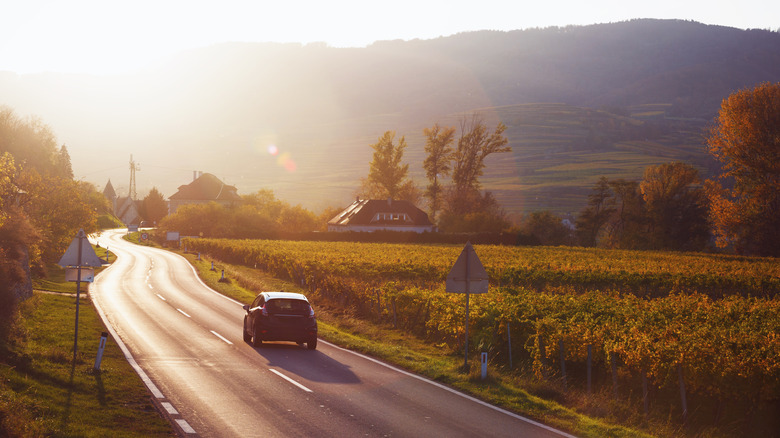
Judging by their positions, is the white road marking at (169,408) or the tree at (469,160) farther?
the tree at (469,160)

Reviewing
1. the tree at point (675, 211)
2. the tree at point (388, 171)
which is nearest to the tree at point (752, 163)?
the tree at point (675, 211)

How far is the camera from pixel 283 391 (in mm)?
14750

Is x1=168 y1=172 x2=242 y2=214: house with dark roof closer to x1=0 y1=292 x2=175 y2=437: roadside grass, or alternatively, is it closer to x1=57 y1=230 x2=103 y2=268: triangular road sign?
x1=0 y1=292 x2=175 y2=437: roadside grass

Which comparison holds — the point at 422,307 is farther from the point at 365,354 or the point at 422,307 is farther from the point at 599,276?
the point at 599,276

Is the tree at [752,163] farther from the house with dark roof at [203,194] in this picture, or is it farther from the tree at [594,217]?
the house with dark roof at [203,194]

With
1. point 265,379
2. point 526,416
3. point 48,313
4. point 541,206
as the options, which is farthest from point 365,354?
point 541,206

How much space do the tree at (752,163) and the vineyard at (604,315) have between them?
1561cm

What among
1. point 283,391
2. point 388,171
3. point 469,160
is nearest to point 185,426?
point 283,391

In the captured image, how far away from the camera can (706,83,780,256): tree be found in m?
56.6

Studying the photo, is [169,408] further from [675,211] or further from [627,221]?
[627,221]

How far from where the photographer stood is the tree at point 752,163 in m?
56.6

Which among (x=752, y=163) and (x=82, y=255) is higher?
(x=752, y=163)

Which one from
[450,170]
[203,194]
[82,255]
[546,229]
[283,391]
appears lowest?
[283,391]

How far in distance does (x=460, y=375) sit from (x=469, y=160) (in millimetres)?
84560
